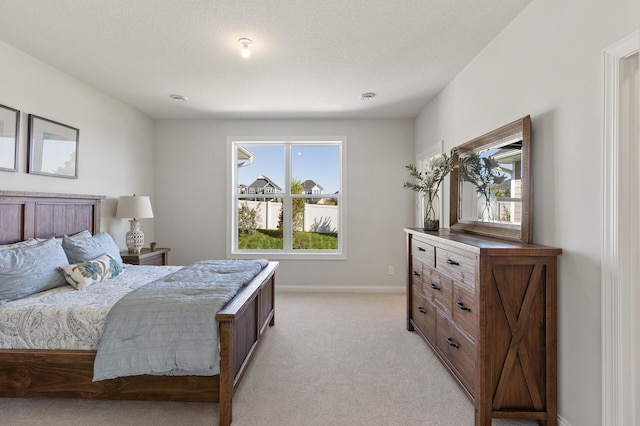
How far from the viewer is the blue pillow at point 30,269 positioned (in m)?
2.12

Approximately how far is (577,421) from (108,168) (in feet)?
15.7

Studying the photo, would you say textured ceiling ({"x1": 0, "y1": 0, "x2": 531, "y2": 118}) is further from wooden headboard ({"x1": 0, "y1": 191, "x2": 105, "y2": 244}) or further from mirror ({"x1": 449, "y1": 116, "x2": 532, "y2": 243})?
wooden headboard ({"x1": 0, "y1": 191, "x2": 105, "y2": 244})

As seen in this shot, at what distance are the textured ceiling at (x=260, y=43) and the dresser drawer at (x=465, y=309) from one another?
6.20 feet

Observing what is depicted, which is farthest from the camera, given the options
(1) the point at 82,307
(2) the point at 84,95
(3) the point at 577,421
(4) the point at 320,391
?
(2) the point at 84,95

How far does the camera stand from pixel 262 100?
3.92 metres

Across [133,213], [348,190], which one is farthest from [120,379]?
[348,190]

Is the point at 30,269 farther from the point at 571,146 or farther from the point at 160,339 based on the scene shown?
the point at 571,146

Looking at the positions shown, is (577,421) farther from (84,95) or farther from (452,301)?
(84,95)

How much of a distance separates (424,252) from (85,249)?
3057 mm

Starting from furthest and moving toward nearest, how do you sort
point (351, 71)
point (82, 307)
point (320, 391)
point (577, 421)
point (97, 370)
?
point (351, 71) < point (320, 391) < point (82, 307) < point (97, 370) < point (577, 421)

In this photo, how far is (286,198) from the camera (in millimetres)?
4895

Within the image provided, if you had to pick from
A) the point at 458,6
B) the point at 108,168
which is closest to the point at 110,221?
the point at 108,168

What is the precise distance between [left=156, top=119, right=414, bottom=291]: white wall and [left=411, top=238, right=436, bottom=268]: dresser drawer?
5.20ft

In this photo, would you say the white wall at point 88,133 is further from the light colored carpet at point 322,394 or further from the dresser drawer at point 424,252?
the dresser drawer at point 424,252
